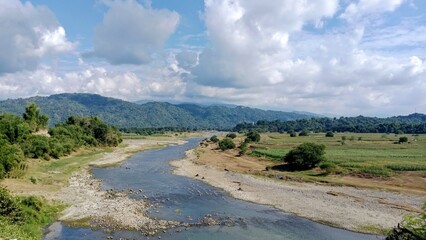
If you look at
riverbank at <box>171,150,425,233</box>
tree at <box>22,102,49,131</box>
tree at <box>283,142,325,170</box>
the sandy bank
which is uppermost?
tree at <box>22,102,49,131</box>

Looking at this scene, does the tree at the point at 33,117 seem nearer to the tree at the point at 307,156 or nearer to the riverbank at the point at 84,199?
the riverbank at the point at 84,199

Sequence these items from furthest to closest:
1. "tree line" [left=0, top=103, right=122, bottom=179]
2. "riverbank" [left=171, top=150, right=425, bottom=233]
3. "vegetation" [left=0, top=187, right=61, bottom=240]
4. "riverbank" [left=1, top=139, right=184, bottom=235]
Result: "tree line" [left=0, top=103, right=122, bottom=179]
"riverbank" [left=171, top=150, right=425, bottom=233]
"riverbank" [left=1, top=139, right=184, bottom=235]
"vegetation" [left=0, top=187, right=61, bottom=240]

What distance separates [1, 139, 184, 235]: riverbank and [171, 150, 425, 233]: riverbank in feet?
57.0

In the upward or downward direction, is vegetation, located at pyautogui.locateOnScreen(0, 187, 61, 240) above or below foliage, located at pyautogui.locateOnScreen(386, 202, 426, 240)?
below

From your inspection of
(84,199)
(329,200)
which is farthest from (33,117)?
(329,200)

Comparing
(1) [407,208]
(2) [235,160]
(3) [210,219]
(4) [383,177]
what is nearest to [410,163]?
(4) [383,177]

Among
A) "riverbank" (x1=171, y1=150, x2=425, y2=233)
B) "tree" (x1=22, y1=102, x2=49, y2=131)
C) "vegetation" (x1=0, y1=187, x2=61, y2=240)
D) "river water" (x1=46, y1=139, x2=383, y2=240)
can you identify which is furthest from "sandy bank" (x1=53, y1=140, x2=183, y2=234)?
"tree" (x1=22, y1=102, x2=49, y2=131)

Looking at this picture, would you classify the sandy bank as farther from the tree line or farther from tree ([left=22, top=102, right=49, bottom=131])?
tree ([left=22, top=102, right=49, bottom=131])

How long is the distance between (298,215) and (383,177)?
29725 millimetres

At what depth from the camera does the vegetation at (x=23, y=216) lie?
33.4 meters

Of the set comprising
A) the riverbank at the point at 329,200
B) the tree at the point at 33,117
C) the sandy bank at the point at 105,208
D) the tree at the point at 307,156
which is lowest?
the sandy bank at the point at 105,208

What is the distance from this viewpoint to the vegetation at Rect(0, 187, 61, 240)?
3338cm

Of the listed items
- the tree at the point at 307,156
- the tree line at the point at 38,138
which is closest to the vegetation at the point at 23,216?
the tree line at the point at 38,138

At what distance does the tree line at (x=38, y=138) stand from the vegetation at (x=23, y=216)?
63.7 feet
